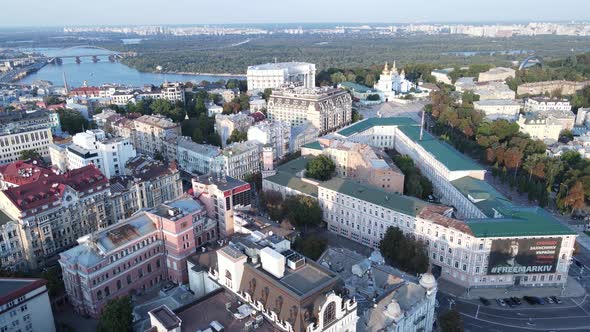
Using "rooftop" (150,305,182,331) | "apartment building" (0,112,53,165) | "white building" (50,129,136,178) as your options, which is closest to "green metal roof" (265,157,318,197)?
"white building" (50,129,136,178)

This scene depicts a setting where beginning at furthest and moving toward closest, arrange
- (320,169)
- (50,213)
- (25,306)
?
1. (320,169)
2. (50,213)
3. (25,306)

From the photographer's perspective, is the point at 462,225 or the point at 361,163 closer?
the point at 462,225

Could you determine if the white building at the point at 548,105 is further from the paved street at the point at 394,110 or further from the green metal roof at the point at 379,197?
the green metal roof at the point at 379,197

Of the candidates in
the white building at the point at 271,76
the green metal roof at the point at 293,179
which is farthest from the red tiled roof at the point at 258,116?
the white building at the point at 271,76

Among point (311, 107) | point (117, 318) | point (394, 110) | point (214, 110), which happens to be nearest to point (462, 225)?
point (117, 318)

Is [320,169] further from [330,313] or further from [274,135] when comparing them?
[330,313]

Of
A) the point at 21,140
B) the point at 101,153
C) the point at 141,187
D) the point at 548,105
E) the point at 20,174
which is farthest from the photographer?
the point at 548,105

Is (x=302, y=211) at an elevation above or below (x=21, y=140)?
below

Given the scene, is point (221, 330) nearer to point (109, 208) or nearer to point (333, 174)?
point (109, 208)
